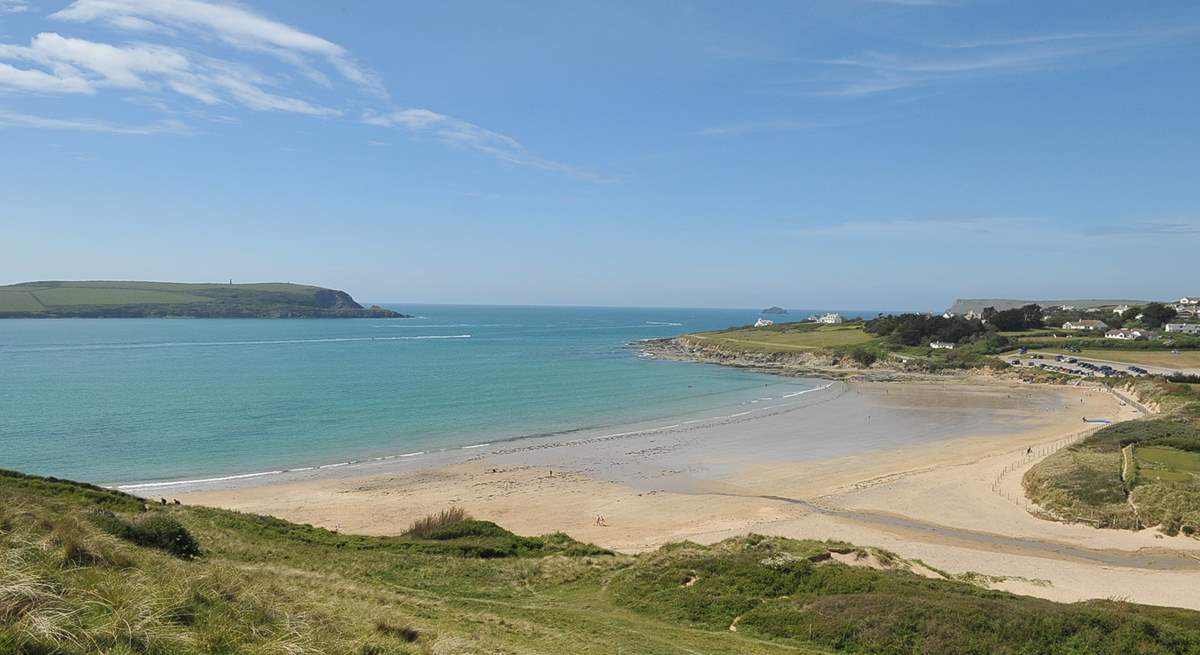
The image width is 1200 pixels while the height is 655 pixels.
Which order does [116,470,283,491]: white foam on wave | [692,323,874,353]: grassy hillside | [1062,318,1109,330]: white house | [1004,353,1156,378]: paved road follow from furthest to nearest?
[1062,318,1109,330]: white house, [692,323,874,353]: grassy hillside, [1004,353,1156,378]: paved road, [116,470,283,491]: white foam on wave

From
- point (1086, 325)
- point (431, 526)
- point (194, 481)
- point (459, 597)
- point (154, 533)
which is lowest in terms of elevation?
point (194, 481)

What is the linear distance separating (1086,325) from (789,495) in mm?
114361

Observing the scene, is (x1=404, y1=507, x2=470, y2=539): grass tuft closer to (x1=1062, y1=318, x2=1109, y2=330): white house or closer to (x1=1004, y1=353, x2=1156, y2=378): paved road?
(x1=1004, y1=353, x2=1156, y2=378): paved road

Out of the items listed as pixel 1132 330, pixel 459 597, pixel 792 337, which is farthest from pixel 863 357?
A: pixel 459 597

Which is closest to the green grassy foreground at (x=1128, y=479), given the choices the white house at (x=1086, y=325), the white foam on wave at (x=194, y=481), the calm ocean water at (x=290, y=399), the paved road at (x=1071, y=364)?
the calm ocean water at (x=290, y=399)

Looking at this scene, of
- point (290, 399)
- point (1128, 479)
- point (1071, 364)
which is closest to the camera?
point (1128, 479)

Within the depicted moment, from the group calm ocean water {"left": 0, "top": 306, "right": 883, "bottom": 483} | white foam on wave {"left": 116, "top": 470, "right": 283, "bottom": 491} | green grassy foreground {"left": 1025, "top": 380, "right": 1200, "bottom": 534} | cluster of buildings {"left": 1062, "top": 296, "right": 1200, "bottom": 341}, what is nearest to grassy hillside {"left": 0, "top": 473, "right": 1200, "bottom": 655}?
green grassy foreground {"left": 1025, "top": 380, "right": 1200, "bottom": 534}

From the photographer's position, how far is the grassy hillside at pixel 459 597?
6.67 meters

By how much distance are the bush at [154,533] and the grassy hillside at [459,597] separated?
0.18 feet

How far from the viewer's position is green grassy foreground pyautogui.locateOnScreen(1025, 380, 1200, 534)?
2617 cm

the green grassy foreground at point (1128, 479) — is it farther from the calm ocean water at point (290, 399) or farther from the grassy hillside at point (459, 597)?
the calm ocean water at point (290, 399)

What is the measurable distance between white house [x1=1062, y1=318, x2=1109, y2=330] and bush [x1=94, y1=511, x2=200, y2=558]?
13520cm

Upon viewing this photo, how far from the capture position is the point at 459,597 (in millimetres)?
14398

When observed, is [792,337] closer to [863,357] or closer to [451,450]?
[863,357]
